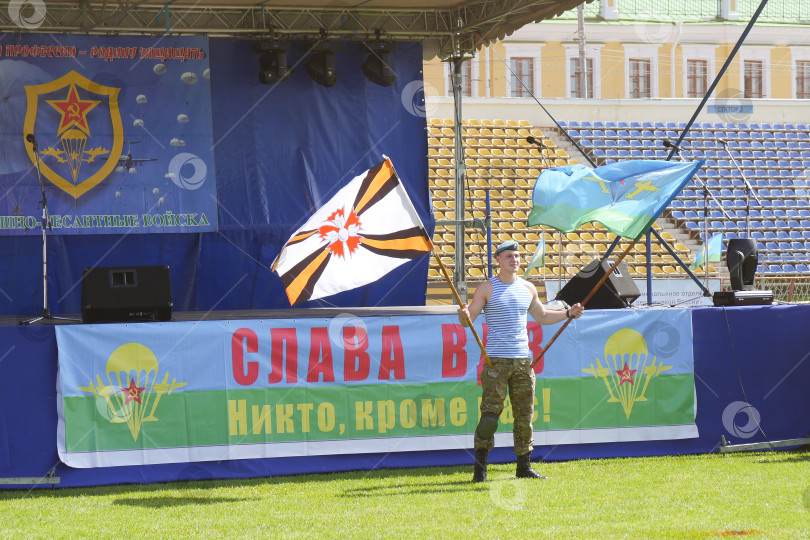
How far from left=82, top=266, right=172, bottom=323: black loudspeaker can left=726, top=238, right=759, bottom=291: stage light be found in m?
5.61

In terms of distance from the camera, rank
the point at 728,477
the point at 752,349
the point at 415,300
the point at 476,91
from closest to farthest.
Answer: the point at 728,477 → the point at 752,349 → the point at 415,300 → the point at 476,91

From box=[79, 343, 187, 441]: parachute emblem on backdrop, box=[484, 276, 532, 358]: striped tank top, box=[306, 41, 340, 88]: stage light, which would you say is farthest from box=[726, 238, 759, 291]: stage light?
box=[306, 41, 340, 88]: stage light

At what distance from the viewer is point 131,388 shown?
26.5ft

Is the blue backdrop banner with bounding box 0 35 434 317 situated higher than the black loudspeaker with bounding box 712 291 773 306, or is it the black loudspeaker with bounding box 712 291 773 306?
the blue backdrop banner with bounding box 0 35 434 317

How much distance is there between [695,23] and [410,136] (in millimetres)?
27705

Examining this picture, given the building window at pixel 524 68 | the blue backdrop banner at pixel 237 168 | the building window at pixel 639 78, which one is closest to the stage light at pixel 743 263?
the blue backdrop banner at pixel 237 168

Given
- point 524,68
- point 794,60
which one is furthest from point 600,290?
point 794,60

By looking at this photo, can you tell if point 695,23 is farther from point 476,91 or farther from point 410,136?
point 410,136

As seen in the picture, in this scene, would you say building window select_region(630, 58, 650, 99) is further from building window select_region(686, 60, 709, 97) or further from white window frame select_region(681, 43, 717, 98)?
building window select_region(686, 60, 709, 97)

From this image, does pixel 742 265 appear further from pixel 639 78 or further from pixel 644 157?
pixel 639 78

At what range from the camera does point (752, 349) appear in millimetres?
9234

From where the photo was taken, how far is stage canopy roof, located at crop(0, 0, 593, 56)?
12.3 m

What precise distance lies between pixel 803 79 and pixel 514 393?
1414 inches

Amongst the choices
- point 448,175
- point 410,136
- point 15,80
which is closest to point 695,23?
point 448,175
